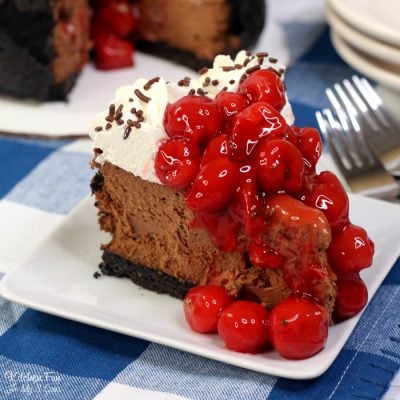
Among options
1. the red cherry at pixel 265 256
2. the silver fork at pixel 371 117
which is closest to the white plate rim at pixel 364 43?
the silver fork at pixel 371 117

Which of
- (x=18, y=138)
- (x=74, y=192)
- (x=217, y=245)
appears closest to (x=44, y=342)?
(x=217, y=245)

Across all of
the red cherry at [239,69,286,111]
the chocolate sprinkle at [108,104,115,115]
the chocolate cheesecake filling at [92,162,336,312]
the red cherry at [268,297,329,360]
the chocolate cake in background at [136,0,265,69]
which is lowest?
the chocolate cake in background at [136,0,265,69]

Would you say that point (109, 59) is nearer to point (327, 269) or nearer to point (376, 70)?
point (376, 70)

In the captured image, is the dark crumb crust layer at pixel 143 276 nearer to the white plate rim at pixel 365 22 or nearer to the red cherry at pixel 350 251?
the red cherry at pixel 350 251

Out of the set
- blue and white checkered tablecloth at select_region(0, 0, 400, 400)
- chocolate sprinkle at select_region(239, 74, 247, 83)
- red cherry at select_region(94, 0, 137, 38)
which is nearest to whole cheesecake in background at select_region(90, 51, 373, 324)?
chocolate sprinkle at select_region(239, 74, 247, 83)

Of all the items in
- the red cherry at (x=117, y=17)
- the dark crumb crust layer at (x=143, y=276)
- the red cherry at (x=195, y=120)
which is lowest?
the red cherry at (x=117, y=17)

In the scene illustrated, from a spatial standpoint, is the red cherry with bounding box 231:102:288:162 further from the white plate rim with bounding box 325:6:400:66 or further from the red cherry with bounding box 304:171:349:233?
the white plate rim with bounding box 325:6:400:66
